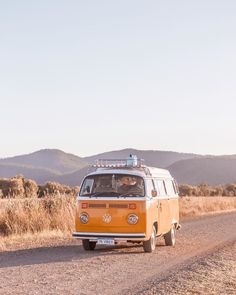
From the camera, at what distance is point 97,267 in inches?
563

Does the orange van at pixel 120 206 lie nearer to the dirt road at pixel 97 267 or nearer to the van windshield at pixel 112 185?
the van windshield at pixel 112 185

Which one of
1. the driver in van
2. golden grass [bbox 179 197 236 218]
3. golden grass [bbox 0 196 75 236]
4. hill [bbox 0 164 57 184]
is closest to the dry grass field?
golden grass [bbox 0 196 75 236]

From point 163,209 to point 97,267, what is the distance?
15.4 feet

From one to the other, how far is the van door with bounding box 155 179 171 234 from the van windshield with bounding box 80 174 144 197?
119 centimetres

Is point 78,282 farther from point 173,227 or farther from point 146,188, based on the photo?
point 173,227

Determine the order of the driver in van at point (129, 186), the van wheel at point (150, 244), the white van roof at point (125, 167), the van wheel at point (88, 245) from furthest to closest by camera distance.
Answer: the white van roof at point (125, 167)
the van wheel at point (88, 245)
the driver in van at point (129, 186)
the van wheel at point (150, 244)

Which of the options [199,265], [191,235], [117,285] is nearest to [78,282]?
[117,285]

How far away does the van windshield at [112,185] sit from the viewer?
17.0m

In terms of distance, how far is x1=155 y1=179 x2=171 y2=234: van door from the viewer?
712 inches

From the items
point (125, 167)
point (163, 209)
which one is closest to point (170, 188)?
point (163, 209)

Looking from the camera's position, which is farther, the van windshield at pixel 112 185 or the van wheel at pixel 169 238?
the van wheel at pixel 169 238

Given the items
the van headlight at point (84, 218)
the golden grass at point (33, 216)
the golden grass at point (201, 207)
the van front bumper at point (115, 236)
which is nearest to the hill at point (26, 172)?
the golden grass at point (201, 207)

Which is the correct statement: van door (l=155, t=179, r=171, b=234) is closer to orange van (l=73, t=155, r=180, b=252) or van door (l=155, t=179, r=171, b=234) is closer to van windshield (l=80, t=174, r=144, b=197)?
orange van (l=73, t=155, r=180, b=252)

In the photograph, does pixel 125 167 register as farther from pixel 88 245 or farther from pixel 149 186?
pixel 88 245
